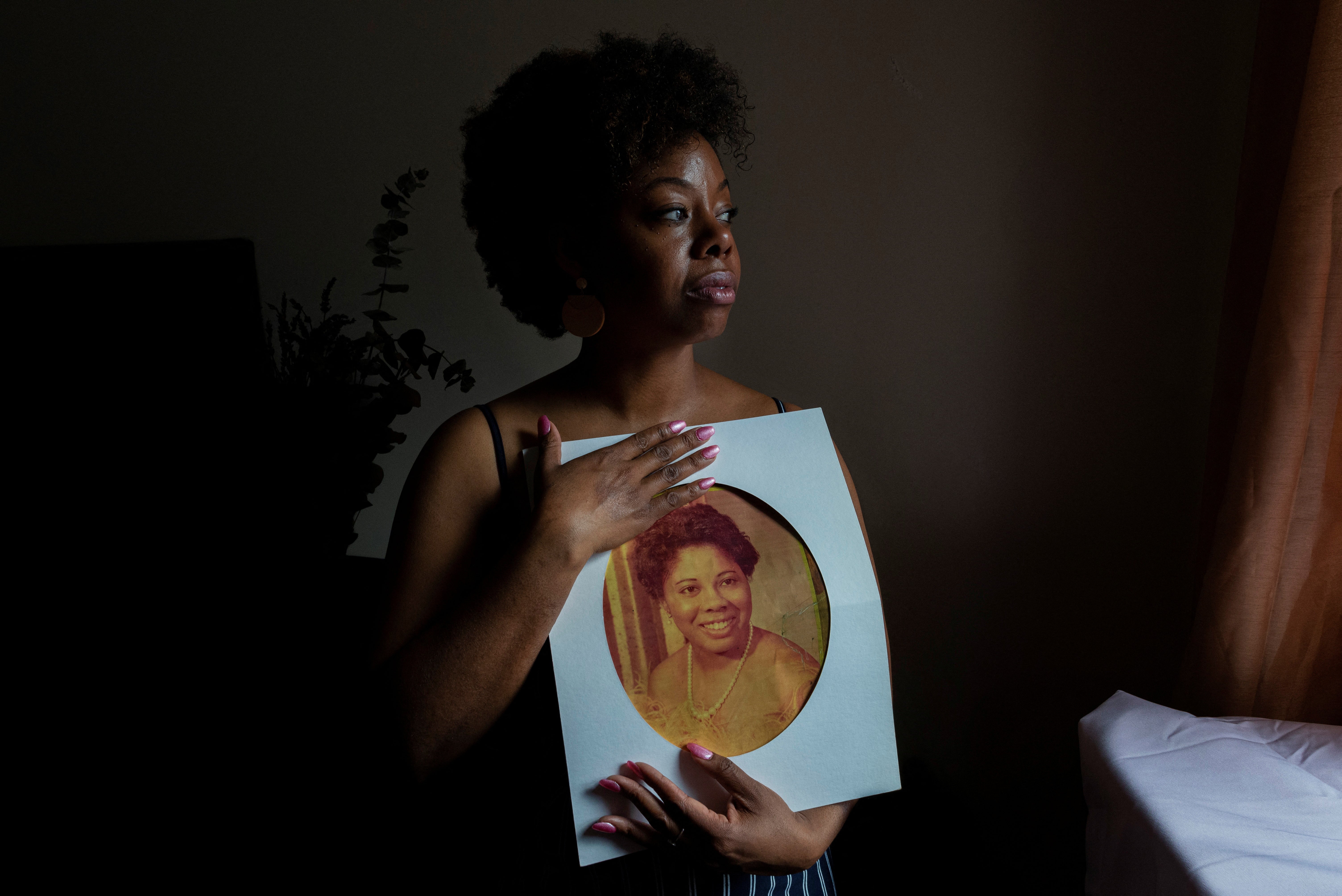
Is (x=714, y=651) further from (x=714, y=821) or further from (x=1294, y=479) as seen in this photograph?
(x=1294, y=479)

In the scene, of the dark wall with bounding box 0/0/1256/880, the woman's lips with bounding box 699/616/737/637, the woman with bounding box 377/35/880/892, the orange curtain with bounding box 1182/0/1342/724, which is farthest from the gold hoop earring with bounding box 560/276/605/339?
the orange curtain with bounding box 1182/0/1342/724

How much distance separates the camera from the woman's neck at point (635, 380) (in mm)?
947

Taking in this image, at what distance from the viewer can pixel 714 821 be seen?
751 mm

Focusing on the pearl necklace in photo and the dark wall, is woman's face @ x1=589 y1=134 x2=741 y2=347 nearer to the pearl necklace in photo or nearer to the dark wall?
the pearl necklace in photo

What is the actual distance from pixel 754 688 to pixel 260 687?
0.88 metres

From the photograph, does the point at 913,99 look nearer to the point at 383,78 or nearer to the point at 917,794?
the point at 383,78

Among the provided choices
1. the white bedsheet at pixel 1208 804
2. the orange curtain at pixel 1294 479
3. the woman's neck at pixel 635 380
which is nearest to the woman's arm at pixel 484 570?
the woman's neck at pixel 635 380

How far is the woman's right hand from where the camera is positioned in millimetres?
795

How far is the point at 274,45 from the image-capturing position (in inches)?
63.4

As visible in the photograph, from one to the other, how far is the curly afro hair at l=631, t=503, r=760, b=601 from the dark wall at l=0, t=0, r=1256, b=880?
77 cm

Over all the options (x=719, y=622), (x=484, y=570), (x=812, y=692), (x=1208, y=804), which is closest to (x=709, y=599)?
(x=719, y=622)

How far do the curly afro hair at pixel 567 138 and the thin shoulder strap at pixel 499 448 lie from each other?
0.57ft

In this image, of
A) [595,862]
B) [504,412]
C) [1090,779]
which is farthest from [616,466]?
[1090,779]

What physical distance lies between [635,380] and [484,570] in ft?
0.93
